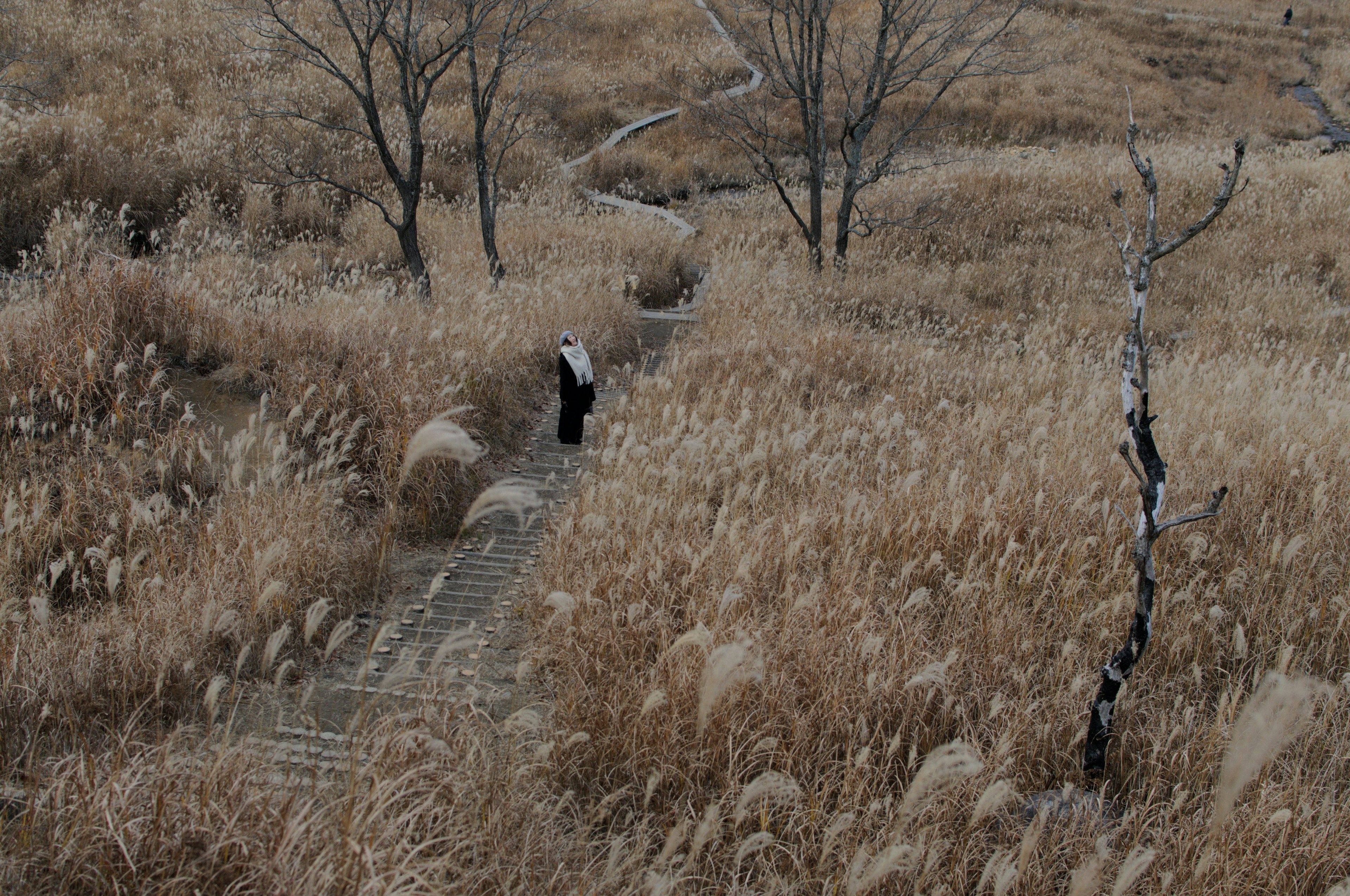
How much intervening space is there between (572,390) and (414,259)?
3437 mm

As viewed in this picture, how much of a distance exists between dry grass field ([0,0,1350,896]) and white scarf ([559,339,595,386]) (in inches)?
16.0

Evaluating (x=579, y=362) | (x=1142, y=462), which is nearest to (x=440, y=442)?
(x=1142, y=462)

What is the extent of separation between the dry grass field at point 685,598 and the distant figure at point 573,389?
0.33 meters

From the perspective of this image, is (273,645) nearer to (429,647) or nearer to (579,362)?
(429,647)

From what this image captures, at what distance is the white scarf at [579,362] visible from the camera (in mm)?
6422

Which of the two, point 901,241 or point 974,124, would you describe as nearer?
point 901,241

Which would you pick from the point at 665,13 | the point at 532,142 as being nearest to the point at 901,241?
the point at 532,142

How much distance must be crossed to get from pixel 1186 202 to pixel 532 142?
1423 centimetres

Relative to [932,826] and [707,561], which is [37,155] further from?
[932,826]

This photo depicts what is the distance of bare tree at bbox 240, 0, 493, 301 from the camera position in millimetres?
8039

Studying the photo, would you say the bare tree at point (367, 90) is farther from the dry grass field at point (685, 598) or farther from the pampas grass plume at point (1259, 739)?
the pampas grass plume at point (1259, 739)

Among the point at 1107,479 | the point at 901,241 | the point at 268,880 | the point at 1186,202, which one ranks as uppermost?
the point at 1186,202

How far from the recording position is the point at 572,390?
6566 millimetres

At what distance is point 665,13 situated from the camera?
30500 millimetres
